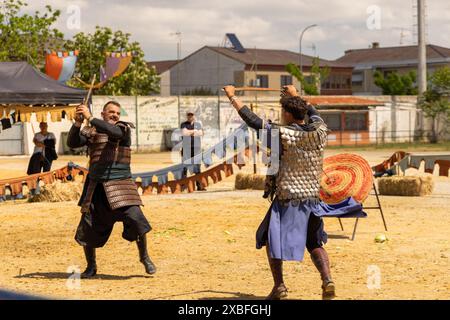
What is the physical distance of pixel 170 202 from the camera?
16.9 meters

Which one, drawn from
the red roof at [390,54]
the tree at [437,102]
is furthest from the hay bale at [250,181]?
the red roof at [390,54]

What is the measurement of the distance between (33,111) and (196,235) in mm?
7198

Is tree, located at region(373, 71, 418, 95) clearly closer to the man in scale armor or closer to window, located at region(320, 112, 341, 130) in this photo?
window, located at region(320, 112, 341, 130)

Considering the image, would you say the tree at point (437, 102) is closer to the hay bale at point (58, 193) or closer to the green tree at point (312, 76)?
the green tree at point (312, 76)

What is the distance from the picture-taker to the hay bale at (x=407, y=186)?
18.0m

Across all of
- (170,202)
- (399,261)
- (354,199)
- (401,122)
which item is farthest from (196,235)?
(401,122)

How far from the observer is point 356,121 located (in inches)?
2076

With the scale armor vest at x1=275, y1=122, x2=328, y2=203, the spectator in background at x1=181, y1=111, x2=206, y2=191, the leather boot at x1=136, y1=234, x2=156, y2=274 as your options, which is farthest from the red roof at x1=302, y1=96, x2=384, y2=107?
the scale armor vest at x1=275, y1=122, x2=328, y2=203

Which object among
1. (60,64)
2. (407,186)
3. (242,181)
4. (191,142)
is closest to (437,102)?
(60,64)

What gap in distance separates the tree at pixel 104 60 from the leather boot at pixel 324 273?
48.5 metres

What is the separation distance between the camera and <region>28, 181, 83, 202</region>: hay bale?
17453 millimetres

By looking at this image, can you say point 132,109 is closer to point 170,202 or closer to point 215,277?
point 170,202

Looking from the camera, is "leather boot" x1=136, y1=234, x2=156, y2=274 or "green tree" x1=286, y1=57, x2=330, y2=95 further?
"green tree" x1=286, y1=57, x2=330, y2=95

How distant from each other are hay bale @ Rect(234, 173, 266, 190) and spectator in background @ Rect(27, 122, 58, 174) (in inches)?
153
